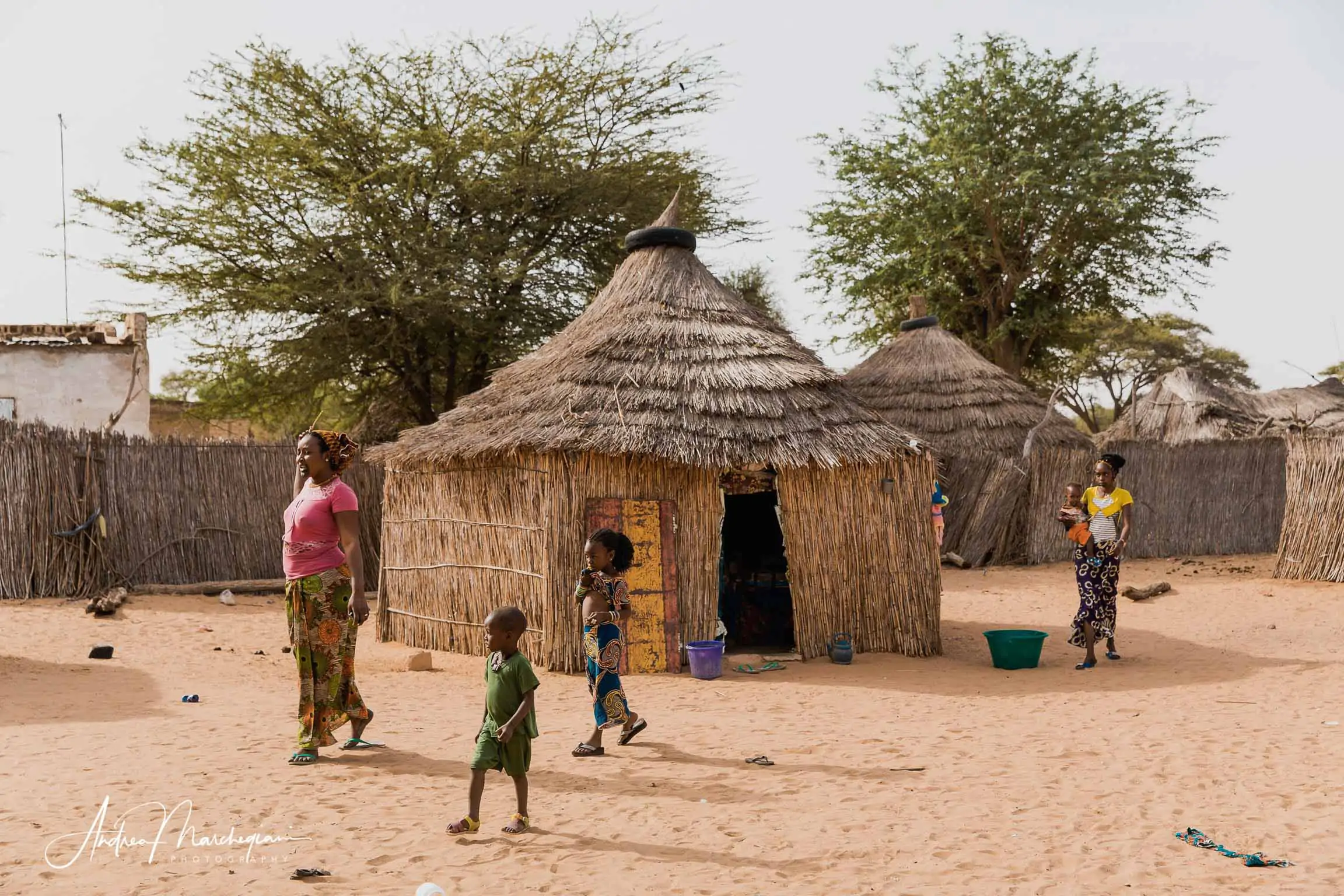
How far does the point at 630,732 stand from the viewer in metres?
5.91

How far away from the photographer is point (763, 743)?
611 centimetres

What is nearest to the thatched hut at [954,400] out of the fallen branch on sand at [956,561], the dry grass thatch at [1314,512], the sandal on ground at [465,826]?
the fallen branch on sand at [956,561]

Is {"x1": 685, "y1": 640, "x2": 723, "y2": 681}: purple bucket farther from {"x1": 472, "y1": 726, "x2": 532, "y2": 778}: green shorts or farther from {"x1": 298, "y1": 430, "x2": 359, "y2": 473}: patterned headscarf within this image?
{"x1": 472, "y1": 726, "x2": 532, "y2": 778}: green shorts

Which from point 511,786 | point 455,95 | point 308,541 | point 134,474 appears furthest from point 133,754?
point 455,95

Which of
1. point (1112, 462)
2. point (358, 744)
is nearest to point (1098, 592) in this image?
point (1112, 462)

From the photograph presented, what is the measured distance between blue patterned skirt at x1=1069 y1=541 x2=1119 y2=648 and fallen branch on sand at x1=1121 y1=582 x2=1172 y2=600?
435 centimetres

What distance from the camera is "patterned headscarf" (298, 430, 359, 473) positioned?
5.53m

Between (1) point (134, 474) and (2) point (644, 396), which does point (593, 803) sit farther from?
(1) point (134, 474)

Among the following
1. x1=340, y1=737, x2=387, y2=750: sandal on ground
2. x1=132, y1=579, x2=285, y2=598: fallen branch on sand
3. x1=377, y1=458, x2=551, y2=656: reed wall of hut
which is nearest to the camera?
x1=340, y1=737, x2=387, y2=750: sandal on ground

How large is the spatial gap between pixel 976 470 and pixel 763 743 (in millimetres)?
11085

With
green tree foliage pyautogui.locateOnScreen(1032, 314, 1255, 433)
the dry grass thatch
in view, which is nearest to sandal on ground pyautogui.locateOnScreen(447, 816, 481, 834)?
the dry grass thatch

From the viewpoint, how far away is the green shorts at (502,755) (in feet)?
14.5

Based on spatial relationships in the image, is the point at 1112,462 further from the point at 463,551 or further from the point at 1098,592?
the point at 463,551

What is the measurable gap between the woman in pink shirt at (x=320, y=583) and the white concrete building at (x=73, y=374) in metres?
14.1
